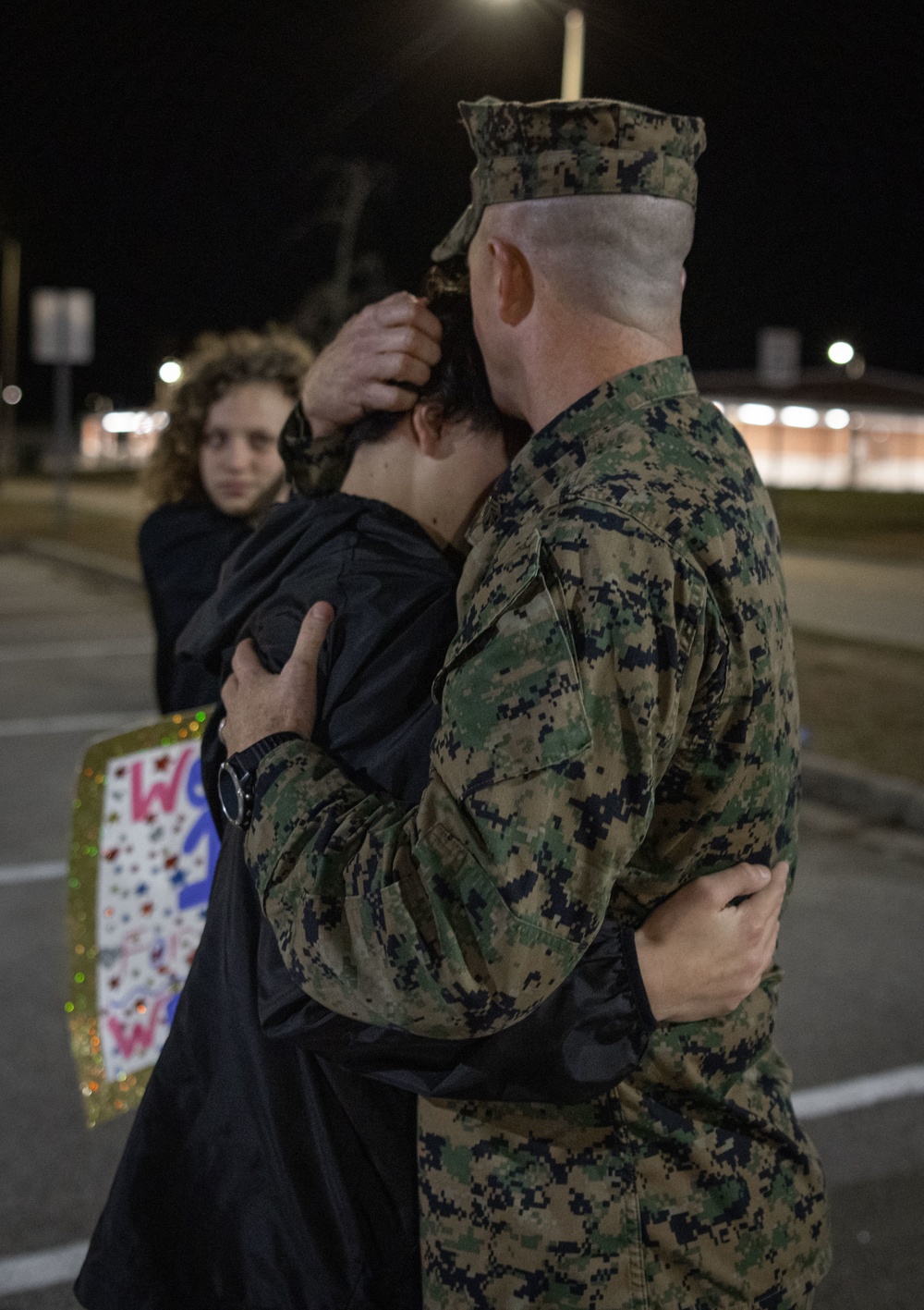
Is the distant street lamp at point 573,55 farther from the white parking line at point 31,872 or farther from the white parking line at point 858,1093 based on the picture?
the white parking line at point 858,1093

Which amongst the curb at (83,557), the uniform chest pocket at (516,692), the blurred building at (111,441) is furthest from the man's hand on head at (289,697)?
the blurred building at (111,441)

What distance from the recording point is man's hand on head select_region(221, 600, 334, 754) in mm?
1469

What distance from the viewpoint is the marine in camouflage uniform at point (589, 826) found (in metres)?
1.20

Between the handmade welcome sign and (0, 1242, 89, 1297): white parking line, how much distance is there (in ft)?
2.41

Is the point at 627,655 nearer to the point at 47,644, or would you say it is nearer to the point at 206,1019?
the point at 206,1019

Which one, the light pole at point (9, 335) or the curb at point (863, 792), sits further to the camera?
the light pole at point (9, 335)

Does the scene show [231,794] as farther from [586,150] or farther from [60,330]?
[60,330]

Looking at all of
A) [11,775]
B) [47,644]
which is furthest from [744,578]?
[47,644]

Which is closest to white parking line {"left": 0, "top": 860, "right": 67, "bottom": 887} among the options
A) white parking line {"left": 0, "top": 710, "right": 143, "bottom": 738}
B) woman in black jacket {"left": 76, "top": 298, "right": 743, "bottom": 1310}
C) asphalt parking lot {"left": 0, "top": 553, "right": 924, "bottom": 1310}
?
asphalt parking lot {"left": 0, "top": 553, "right": 924, "bottom": 1310}

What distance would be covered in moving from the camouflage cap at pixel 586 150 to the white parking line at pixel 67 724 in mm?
6786

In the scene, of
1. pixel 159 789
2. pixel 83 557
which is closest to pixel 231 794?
pixel 159 789

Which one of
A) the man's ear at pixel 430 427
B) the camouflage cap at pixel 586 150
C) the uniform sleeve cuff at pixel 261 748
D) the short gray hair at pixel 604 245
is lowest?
the uniform sleeve cuff at pixel 261 748

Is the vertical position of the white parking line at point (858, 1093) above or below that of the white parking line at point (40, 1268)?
above

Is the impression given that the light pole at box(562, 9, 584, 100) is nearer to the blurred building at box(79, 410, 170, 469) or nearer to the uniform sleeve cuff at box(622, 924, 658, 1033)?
the uniform sleeve cuff at box(622, 924, 658, 1033)
